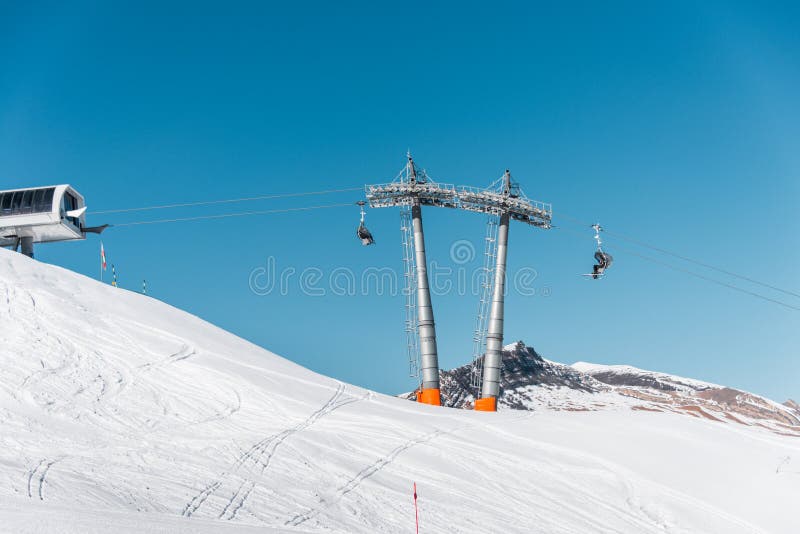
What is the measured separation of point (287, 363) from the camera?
37.3 metres

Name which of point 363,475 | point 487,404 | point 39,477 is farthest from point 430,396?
point 39,477

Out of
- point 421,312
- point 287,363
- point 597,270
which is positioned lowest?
point 287,363

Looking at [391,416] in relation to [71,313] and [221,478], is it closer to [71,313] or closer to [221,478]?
[221,478]

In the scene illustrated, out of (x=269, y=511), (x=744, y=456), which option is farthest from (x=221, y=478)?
(x=744, y=456)

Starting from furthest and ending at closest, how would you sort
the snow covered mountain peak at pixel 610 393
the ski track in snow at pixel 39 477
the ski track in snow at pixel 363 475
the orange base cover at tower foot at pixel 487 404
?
the snow covered mountain peak at pixel 610 393 < the orange base cover at tower foot at pixel 487 404 < the ski track in snow at pixel 363 475 < the ski track in snow at pixel 39 477

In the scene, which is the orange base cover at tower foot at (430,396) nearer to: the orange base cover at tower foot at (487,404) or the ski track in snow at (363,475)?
the orange base cover at tower foot at (487,404)

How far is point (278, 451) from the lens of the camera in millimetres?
24000

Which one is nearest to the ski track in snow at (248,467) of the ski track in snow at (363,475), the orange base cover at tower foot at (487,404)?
the ski track in snow at (363,475)

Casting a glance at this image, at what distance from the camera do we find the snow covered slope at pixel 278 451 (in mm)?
18625

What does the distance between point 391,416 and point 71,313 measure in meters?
14.8

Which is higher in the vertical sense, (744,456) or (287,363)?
(287,363)

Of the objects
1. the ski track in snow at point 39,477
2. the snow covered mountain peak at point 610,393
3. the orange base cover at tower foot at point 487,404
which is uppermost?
the snow covered mountain peak at point 610,393

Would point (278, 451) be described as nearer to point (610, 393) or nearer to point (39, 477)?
point (39, 477)

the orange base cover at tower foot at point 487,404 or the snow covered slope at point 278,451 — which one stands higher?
the orange base cover at tower foot at point 487,404
